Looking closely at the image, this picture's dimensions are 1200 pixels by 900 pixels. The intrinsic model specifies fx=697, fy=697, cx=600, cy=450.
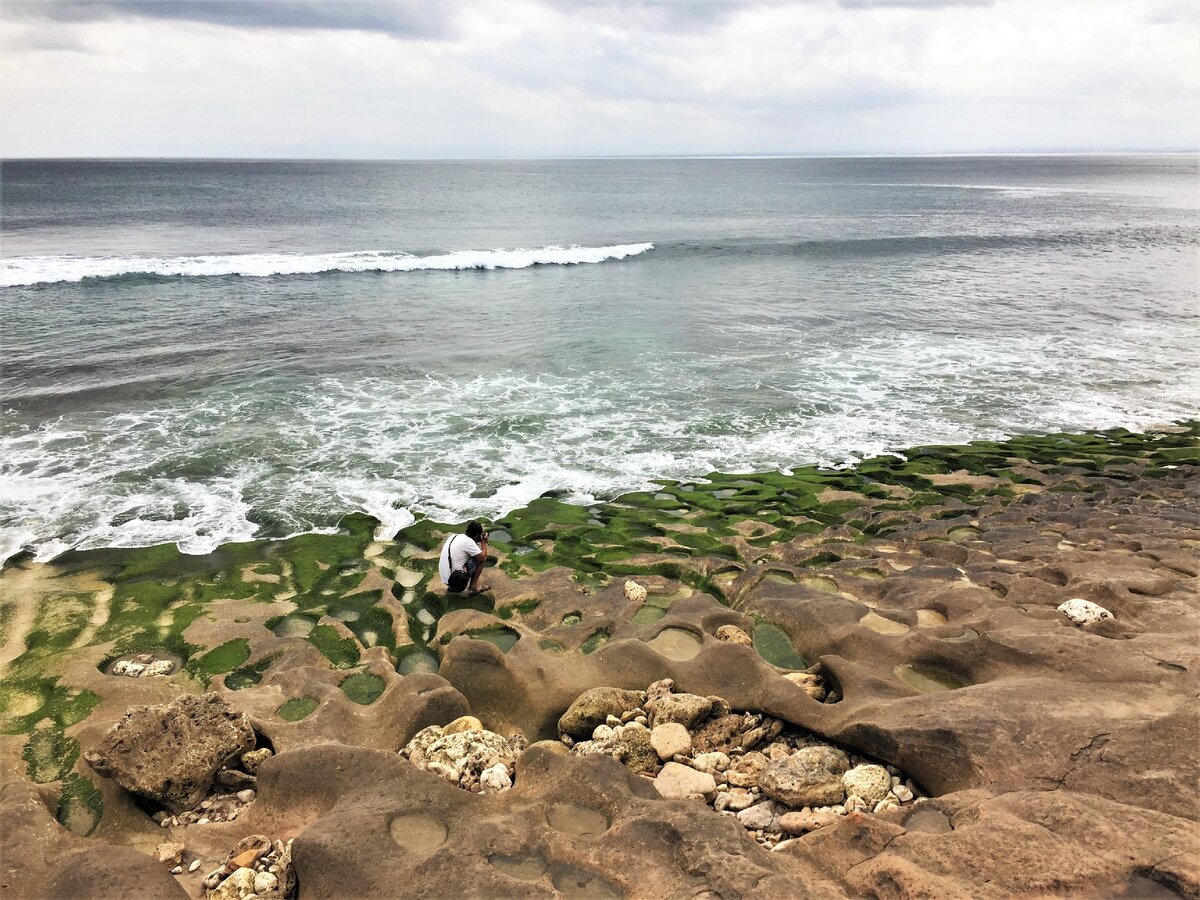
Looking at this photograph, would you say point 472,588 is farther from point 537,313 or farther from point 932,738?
point 537,313

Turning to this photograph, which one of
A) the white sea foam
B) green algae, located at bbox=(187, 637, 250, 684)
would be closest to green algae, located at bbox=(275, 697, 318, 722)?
green algae, located at bbox=(187, 637, 250, 684)

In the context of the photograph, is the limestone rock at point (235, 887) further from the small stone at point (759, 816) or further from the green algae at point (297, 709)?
the small stone at point (759, 816)

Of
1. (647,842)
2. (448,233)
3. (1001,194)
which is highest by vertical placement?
(1001,194)

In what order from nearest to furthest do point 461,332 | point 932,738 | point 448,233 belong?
point 932,738
point 461,332
point 448,233

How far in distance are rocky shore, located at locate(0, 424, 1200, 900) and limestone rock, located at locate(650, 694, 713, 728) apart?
0.03 metres

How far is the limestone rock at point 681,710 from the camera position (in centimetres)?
693

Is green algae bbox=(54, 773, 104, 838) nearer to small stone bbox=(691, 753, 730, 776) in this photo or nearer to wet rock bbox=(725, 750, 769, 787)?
small stone bbox=(691, 753, 730, 776)

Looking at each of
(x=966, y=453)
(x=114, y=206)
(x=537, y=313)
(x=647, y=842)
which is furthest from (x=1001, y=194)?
(x=647, y=842)

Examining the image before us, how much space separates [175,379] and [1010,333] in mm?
28146

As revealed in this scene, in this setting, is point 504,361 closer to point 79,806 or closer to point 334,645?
point 334,645

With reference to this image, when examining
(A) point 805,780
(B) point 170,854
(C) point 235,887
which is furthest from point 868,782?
(B) point 170,854

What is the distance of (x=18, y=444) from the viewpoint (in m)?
15.2

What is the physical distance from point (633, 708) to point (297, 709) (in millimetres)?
3724

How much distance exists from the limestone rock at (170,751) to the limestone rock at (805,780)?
493 cm
